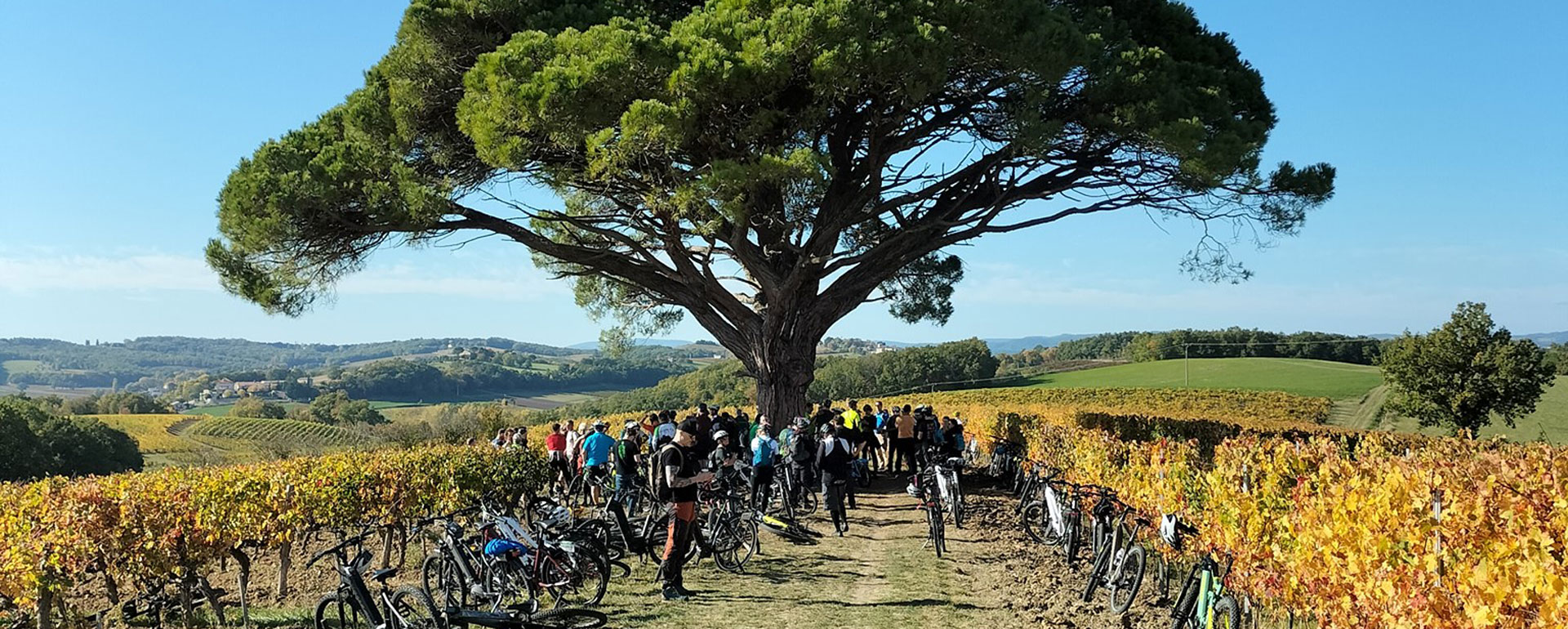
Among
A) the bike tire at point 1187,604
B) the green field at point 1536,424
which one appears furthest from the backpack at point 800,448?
the green field at point 1536,424

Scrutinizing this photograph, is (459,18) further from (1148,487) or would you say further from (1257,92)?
(1257,92)

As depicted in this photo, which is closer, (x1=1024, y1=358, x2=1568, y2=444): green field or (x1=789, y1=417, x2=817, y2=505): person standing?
(x1=789, y1=417, x2=817, y2=505): person standing

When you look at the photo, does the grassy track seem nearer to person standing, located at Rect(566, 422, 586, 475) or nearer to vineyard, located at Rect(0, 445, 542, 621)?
person standing, located at Rect(566, 422, 586, 475)

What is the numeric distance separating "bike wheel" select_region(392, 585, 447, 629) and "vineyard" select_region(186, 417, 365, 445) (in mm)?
62977

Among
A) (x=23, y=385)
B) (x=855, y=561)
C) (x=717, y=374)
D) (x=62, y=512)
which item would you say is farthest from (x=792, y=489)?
(x=23, y=385)

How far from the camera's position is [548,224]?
18.8 meters

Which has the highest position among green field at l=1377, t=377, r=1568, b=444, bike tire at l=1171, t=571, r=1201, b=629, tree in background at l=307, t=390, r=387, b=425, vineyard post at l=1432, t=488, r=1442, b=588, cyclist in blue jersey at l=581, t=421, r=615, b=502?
vineyard post at l=1432, t=488, r=1442, b=588

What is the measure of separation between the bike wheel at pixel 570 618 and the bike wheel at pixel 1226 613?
448 cm

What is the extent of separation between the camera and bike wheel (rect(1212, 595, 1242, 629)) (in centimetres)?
591

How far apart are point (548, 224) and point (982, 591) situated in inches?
496

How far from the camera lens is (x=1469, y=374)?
3291 centimetres

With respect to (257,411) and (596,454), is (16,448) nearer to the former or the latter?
(257,411)

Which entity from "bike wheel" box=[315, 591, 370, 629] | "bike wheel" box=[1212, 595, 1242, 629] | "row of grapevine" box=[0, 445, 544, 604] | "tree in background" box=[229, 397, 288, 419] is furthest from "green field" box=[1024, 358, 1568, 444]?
"tree in background" box=[229, 397, 288, 419]

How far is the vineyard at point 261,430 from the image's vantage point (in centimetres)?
6725
